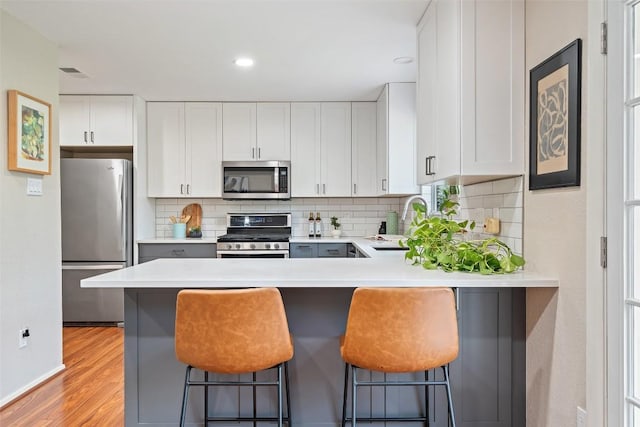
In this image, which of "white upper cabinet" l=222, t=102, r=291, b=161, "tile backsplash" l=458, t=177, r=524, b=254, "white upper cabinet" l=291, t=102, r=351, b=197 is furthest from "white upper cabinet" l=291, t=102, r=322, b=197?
"tile backsplash" l=458, t=177, r=524, b=254

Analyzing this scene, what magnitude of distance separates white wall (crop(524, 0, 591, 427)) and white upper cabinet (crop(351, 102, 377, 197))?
2759 mm

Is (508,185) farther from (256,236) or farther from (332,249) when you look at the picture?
(256,236)

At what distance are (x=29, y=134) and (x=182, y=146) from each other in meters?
1.99

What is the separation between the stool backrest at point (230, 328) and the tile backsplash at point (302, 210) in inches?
134

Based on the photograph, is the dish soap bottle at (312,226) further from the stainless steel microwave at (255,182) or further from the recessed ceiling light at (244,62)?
the recessed ceiling light at (244,62)

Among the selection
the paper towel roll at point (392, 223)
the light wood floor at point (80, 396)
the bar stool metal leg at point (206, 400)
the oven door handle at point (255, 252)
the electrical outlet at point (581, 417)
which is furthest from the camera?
the paper towel roll at point (392, 223)

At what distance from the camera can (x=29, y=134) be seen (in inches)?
112

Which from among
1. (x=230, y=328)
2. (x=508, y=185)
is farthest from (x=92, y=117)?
(x=508, y=185)

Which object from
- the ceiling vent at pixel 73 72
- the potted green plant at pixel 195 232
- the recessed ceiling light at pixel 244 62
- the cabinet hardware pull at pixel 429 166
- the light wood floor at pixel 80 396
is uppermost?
the ceiling vent at pixel 73 72

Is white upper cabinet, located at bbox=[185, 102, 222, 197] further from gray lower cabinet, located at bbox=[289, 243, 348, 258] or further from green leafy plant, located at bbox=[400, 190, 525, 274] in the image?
green leafy plant, located at bbox=[400, 190, 525, 274]

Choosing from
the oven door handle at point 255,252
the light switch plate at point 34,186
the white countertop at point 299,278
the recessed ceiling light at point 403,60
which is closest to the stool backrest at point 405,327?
the white countertop at point 299,278

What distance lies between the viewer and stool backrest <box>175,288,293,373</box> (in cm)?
163

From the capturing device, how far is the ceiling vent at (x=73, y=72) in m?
3.68

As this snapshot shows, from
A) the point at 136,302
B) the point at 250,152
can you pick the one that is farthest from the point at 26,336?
the point at 250,152
